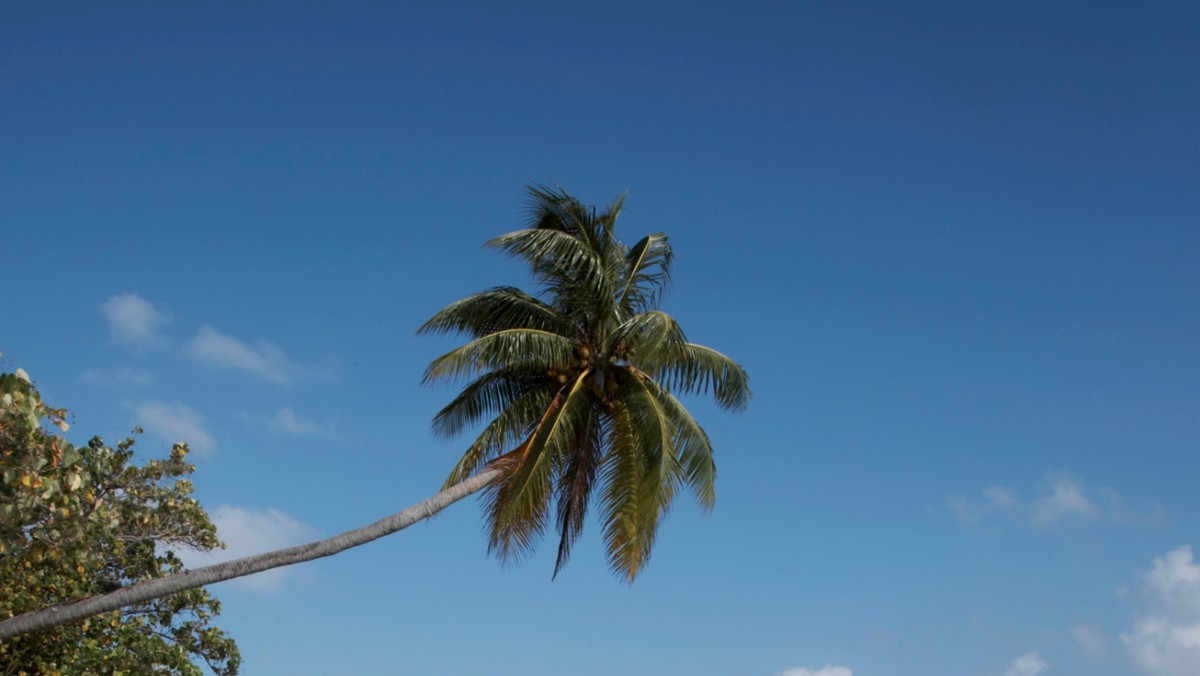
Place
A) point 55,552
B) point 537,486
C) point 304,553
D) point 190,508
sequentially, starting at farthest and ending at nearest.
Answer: point 190,508, point 537,486, point 304,553, point 55,552

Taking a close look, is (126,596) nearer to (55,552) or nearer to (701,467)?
(55,552)

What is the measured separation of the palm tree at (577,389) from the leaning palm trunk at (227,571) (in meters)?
0.08

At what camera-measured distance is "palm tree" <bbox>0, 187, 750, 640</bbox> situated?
65.3 feet

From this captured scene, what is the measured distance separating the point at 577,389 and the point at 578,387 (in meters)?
0.05

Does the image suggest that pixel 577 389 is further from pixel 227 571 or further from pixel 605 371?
pixel 227 571

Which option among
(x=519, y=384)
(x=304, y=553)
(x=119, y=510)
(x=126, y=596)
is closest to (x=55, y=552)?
(x=126, y=596)

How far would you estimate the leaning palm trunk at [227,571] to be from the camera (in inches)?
606

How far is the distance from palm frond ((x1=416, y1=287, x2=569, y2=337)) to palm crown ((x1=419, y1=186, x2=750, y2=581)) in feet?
0.07

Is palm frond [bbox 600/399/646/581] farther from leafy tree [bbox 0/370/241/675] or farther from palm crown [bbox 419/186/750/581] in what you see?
leafy tree [bbox 0/370/241/675]

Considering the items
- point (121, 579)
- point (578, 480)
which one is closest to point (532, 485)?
point (578, 480)

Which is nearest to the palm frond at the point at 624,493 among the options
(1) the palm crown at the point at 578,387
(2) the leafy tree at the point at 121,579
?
(1) the palm crown at the point at 578,387

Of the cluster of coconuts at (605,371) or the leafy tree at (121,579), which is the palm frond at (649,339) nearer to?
the cluster of coconuts at (605,371)

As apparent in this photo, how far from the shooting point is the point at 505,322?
854 inches

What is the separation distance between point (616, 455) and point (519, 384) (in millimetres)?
2217
